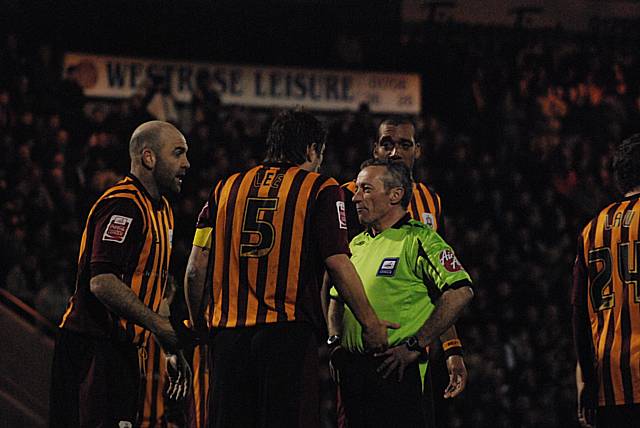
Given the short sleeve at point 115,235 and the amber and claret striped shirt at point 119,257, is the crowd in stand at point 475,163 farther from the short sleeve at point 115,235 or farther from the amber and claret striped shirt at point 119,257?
the short sleeve at point 115,235

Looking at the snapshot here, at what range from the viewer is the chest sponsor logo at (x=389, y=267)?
14.8 feet

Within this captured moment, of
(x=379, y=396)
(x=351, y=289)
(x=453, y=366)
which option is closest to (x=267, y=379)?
(x=351, y=289)

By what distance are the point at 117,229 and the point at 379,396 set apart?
133cm

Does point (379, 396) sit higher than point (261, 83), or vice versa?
point (261, 83)

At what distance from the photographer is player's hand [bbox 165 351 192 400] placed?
194 inches

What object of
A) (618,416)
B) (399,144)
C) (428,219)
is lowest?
(618,416)

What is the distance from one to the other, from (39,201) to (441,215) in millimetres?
5341

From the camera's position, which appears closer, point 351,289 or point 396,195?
point 351,289

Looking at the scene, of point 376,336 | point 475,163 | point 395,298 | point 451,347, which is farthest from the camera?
point 475,163

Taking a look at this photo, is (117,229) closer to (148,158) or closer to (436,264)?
(148,158)

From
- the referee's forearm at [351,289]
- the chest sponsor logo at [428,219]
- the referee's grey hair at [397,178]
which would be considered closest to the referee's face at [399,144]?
the chest sponsor logo at [428,219]

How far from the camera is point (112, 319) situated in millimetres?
4688

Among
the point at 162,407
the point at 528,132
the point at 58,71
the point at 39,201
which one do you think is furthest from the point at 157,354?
the point at 528,132

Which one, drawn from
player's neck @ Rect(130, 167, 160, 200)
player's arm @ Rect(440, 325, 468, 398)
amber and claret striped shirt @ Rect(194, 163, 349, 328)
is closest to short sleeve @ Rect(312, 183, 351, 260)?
amber and claret striped shirt @ Rect(194, 163, 349, 328)
